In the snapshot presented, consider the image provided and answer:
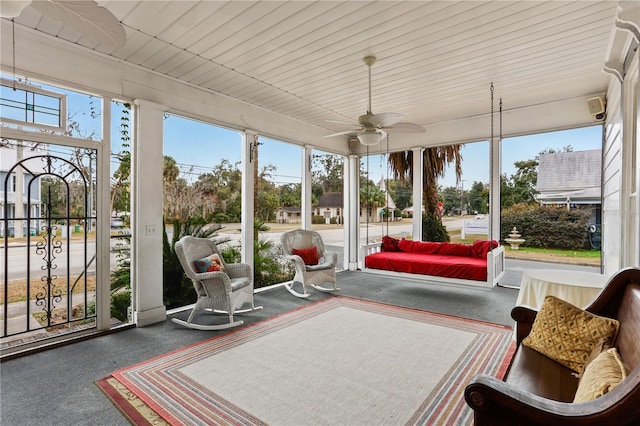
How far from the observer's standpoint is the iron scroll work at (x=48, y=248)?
9.89ft

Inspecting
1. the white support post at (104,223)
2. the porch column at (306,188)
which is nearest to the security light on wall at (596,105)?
the porch column at (306,188)

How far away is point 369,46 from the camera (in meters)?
3.22

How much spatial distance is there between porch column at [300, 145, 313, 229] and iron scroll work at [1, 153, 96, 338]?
3.39 meters

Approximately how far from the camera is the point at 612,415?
0.91 meters

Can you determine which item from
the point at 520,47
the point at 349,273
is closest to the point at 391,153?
the point at 349,273

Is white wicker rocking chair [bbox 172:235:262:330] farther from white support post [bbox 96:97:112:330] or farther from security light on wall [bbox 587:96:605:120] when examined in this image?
security light on wall [bbox 587:96:605:120]

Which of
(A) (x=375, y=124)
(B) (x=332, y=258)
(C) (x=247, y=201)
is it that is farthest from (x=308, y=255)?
(A) (x=375, y=124)

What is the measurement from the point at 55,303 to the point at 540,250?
6.60 m

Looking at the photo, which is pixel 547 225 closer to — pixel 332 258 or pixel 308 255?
pixel 332 258

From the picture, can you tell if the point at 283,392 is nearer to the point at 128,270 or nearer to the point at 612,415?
the point at 612,415

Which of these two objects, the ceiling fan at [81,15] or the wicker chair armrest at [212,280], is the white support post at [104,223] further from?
the ceiling fan at [81,15]

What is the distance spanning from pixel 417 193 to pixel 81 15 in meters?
5.74

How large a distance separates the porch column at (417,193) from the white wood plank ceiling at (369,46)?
169 cm

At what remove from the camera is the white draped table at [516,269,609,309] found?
104 inches
